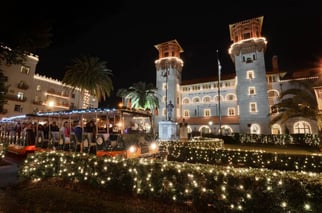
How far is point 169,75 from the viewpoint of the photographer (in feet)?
156

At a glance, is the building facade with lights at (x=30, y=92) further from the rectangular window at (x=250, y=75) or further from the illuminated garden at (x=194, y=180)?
the rectangular window at (x=250, y=75)

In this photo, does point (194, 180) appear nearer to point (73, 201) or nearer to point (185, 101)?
point (73, 201)

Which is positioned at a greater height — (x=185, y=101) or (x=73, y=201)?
(x=185, y=101)

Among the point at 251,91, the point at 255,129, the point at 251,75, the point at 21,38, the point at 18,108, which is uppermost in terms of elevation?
the point at 251,75

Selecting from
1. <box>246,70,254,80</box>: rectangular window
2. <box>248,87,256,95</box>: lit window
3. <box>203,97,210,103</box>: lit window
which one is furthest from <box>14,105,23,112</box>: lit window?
<box>246,70,254,80</box>: rectangular window

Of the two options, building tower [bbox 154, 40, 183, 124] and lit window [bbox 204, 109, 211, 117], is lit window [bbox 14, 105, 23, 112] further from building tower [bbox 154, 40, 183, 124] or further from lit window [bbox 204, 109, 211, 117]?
lit window [bbox 204, 109, 211, 117]

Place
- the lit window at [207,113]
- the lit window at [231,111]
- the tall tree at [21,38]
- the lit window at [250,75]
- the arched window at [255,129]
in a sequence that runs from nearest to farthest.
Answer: the tall tree at [21,38], the arched window at [255,129], the lit window at [250,75], the lit window at [231,111], the lit window at [207,113]

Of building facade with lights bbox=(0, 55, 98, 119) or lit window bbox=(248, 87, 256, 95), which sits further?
lit window bbox=(248, 87, 256, 95)

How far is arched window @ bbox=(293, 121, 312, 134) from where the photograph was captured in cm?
3341

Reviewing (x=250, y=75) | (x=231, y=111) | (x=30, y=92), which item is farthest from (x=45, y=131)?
(x=231, y=111)

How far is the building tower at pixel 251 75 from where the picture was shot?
36.2 metres

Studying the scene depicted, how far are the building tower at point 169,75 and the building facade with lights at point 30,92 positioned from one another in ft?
63.5

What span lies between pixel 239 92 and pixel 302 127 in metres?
13.6

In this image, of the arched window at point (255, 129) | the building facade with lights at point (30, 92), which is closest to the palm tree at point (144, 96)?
the building facade with lights at point (30, 92)
